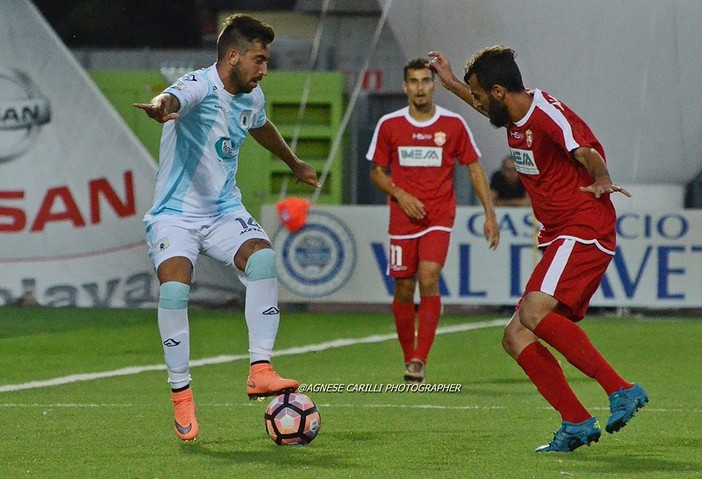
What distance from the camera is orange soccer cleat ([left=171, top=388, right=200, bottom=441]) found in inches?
290

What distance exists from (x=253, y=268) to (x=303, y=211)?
9186 mm

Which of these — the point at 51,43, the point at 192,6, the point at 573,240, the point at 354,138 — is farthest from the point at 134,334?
the point at 192,6

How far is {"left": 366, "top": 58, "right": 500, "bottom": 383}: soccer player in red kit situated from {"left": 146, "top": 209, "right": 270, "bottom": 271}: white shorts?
3.29m

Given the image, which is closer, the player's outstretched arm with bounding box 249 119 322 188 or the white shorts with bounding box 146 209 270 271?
the white shorts with bounding box 146 209 270 271

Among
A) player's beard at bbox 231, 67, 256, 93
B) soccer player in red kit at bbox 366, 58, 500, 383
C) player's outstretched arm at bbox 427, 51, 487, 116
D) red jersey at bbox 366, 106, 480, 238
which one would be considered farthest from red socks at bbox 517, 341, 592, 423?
red jersey at bbox 366, 106, 480, 238

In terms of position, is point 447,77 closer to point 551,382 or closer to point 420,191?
point 551,382

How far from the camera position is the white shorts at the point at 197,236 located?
7617 mm

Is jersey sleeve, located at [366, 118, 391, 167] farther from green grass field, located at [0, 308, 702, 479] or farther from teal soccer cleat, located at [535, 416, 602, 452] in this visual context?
teal soccer cleat, located at [535, 416, 602, 452]

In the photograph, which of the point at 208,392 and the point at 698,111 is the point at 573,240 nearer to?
the point at 208,392

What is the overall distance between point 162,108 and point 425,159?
458 cm

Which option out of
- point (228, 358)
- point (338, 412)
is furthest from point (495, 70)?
point (228, 358)

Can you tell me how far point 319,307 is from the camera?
17469 millimetres

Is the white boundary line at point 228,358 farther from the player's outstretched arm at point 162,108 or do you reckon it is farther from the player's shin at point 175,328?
the player's outstretched arm at point 162,108

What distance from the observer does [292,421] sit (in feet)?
24.0
